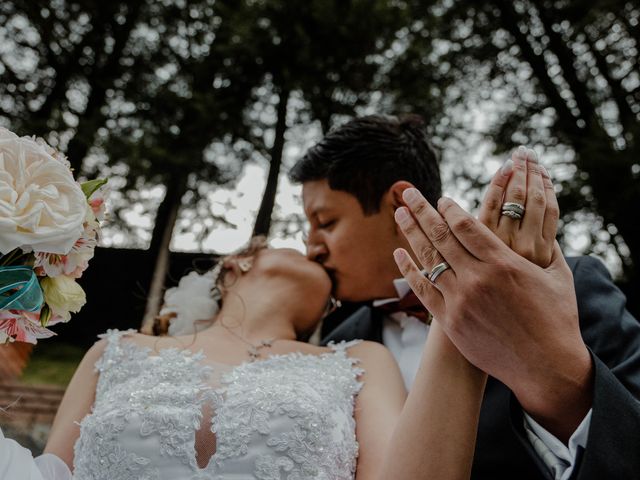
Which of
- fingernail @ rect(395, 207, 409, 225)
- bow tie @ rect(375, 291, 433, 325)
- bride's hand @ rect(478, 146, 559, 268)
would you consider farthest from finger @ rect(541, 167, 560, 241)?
bow tie @ rect(375, 291, 433, 325)

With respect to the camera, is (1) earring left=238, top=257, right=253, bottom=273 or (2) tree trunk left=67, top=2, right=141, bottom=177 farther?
(2) tree trunk left=67, top=2, right=141, bottom=177

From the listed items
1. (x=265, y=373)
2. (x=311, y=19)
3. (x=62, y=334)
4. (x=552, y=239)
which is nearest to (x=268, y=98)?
(x=311, y=19)

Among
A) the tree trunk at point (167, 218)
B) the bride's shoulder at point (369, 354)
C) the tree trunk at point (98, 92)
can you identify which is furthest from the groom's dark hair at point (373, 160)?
the tree trunk at point (98, 92)

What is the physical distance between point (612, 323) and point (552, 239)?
674 millimetres

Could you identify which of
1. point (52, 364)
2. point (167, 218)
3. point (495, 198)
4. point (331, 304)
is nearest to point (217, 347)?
point (331, 304)

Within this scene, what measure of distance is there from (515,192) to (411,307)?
134cm

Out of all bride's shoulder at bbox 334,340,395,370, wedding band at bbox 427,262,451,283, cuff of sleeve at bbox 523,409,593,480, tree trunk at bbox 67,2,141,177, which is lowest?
bride's shoulder at bbox 334,340,395,370

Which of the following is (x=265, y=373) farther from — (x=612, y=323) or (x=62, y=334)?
(x=62, y=334)

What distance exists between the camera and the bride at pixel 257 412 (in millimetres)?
1434

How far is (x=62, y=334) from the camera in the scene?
836 cm

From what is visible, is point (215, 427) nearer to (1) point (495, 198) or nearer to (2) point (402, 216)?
(2) point (402, 216)

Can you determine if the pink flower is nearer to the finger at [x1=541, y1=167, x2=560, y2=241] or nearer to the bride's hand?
the bride's hand

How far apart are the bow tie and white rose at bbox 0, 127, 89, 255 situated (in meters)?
1.61

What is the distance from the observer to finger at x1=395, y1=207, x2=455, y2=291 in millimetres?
1370
